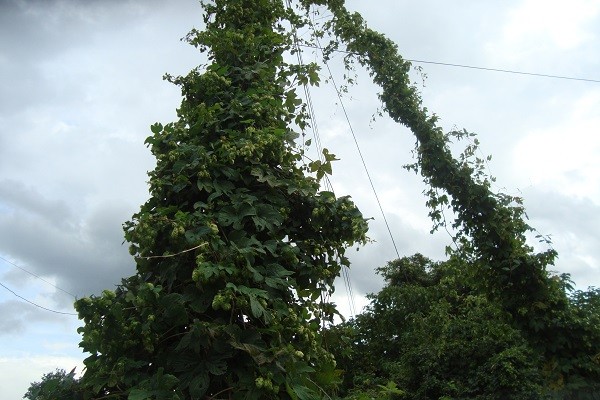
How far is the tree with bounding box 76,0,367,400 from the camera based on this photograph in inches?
95.3

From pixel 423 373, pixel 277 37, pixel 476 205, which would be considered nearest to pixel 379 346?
pixel 423 373

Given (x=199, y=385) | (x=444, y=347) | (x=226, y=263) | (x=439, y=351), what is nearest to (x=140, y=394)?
(x=199, y=385)

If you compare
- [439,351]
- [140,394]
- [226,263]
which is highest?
[439,351]

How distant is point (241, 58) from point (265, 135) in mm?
949

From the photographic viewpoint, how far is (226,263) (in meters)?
2.54

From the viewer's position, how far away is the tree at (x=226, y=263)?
95.3 inches

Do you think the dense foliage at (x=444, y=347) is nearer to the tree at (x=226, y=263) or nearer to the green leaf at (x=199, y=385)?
the tree at (x=226, y=263)

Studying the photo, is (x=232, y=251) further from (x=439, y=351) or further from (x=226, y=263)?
(x=439, y=351)

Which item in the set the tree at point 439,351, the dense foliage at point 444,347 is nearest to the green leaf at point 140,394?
the dense foliage at point 444,347

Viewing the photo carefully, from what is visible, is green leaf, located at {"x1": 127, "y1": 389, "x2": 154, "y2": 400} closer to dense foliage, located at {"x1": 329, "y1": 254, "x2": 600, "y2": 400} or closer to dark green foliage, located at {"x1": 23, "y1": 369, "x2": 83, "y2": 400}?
dark green foliage, located at {"x1": 23, "y1": 369, "x2": 83, "y2": 400}

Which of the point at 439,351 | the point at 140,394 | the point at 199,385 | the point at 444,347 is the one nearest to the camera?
the point at 140,394

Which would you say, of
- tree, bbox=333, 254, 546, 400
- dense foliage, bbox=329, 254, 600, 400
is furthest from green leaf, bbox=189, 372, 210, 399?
tree, bbox=333, 254, 546, 400

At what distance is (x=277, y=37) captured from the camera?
13.0ft

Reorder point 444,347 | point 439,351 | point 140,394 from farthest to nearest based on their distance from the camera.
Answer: point 444,347
point 439,351
point 140,394
